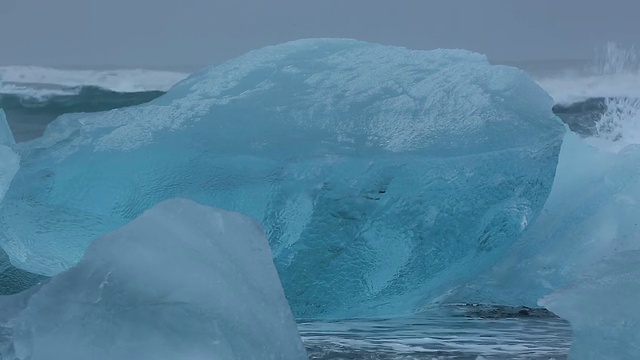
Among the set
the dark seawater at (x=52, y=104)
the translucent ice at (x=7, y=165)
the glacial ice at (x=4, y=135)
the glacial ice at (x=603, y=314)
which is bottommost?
the glacial ice at (x=603, y=314)

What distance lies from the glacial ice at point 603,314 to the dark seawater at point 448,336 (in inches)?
12.2

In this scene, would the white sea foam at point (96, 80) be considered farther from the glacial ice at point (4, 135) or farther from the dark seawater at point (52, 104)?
the glacial ice at point (4, 135)

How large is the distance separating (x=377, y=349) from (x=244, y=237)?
0.61 m

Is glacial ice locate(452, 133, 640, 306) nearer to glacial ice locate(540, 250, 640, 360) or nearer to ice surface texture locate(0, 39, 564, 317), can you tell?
ice surface texture locate(0, 39, 564, 317)

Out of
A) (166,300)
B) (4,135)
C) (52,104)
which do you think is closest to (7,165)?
(4,135)

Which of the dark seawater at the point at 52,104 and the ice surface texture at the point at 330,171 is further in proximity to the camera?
the dark seawater at the point at 52,104

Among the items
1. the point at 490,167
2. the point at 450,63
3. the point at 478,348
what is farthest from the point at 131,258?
the point at 450,63

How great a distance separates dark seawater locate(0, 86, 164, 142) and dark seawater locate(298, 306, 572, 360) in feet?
9.87

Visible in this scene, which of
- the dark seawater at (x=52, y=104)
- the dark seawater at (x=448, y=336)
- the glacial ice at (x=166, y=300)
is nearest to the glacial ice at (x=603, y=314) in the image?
the dark seawater at (x=448, y=336)

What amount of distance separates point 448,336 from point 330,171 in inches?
20.6

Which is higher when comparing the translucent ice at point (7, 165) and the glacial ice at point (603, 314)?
the translucent ice at point (7, 165)

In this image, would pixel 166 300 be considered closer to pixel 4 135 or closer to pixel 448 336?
pixel 448 336

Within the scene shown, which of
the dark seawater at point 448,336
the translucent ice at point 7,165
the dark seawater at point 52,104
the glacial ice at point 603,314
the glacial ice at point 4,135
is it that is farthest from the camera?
the dark seawater at point 52,104

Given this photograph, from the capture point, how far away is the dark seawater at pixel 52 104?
5.55m
